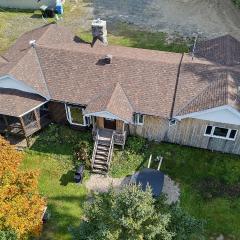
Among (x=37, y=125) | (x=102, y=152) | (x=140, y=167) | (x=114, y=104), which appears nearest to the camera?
(x=114, y=104)

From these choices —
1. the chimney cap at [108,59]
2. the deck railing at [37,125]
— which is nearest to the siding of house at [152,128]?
the chimney cap at [108,59]

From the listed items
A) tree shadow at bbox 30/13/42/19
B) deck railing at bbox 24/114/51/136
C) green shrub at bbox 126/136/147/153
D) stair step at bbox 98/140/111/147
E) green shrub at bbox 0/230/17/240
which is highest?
tree shadow at bbox 30/13/42/19

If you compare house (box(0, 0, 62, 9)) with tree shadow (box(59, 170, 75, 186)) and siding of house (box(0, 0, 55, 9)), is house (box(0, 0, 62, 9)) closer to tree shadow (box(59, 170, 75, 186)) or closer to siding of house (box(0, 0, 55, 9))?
siding of house (box(0, 0, 55, 9))

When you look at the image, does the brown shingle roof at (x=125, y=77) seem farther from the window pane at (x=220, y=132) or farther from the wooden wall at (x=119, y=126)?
the window pane at (x=220, y=132)

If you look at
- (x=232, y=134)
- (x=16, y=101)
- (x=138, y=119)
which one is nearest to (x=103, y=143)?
(x=138, y=119)

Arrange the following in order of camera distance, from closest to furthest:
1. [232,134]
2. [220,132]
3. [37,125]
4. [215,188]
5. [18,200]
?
[18,200]
[215,188]
[232,134]
[220,132]
[37,125]

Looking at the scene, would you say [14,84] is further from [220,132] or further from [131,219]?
[131,219]

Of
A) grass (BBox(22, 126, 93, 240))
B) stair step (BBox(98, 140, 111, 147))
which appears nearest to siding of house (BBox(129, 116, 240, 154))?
stair step (BBox(98, 140, 111, 147))
